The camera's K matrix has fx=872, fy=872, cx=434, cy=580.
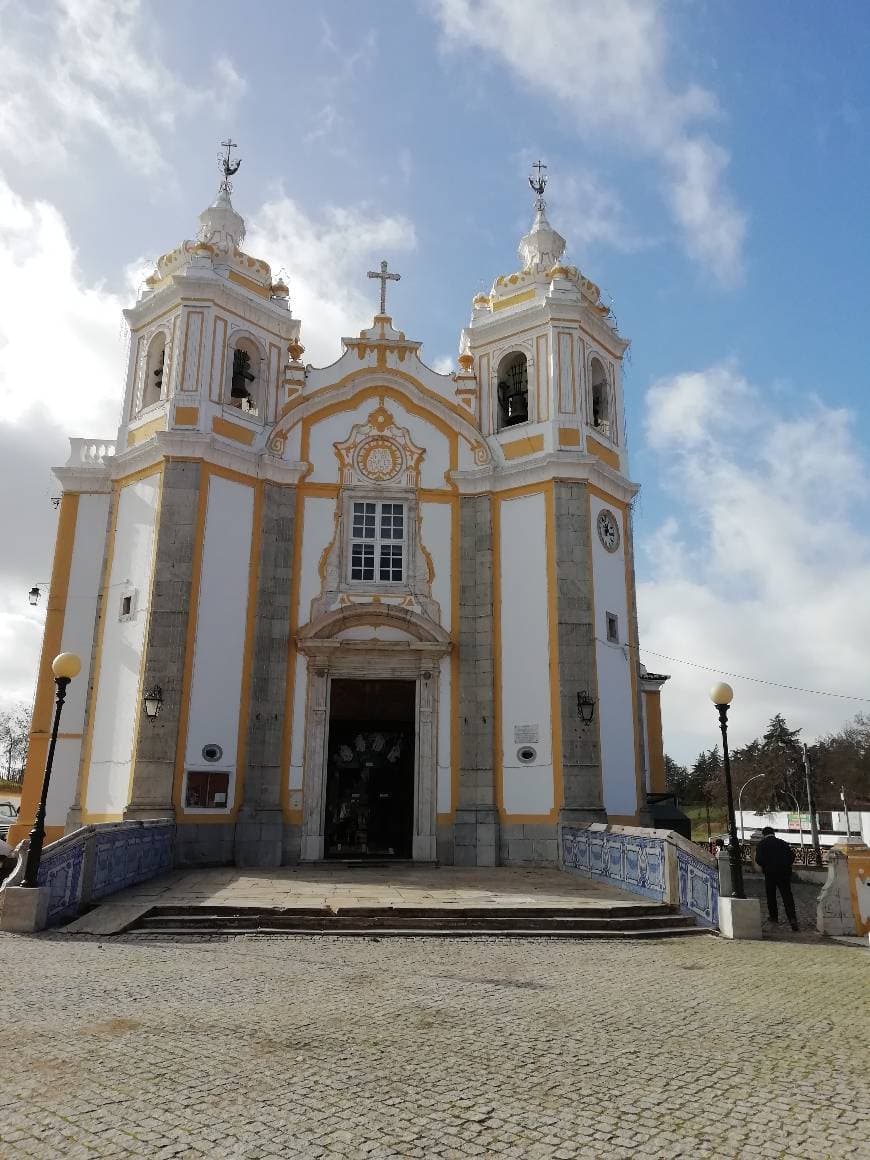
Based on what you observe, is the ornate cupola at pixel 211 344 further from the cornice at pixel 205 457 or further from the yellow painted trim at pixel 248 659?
the yellow painted trim at pixel 248 659

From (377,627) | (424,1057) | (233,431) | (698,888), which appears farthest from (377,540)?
(424,1057)

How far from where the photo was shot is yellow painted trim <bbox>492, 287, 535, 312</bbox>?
68.2ft

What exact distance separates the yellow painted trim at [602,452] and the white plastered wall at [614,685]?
1136 millimetres

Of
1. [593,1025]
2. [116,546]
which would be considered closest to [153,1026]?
[593,1025]

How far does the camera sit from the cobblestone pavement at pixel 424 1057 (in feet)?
14.5

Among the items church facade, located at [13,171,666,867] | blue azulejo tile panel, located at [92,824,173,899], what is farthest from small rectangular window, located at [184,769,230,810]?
blue azulejo tile panel, located at [92,824,173,899]

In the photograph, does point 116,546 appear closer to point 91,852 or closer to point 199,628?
point 199,628

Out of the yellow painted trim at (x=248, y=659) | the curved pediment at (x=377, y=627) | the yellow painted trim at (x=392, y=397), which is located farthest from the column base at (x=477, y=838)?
the yellow painted trim at (x=392, y=397)

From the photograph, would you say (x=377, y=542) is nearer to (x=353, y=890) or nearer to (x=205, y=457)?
(x=205, y=457)

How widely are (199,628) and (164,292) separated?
26.1ft

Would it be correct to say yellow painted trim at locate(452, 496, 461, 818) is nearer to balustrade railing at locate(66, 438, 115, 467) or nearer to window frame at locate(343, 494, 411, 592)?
window frame at locate(343, 494, 411, 592)

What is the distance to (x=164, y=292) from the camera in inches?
777

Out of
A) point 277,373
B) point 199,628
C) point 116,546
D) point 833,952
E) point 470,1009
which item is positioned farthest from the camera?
point 277,373

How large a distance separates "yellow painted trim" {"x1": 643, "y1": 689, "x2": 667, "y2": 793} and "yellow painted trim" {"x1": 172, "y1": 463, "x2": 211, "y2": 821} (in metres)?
12.6
